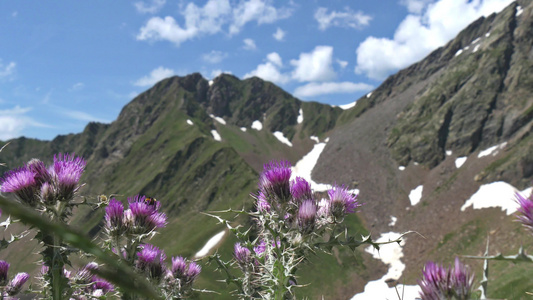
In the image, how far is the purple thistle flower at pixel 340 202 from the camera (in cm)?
488

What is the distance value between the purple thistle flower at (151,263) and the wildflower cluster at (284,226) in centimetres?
88

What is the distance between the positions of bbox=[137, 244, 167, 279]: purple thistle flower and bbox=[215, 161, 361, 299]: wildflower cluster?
88cm

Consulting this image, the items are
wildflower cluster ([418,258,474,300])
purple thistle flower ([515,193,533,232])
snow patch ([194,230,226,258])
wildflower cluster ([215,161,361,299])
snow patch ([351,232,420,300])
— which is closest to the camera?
wildflower cluster ([418,258,474,300])

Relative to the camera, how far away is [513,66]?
4606 inches

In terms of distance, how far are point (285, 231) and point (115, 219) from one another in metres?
2.11

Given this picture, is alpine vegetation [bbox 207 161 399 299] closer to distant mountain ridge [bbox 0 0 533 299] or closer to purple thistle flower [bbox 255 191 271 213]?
purple thistle flower [bbox 255 191 271 213]

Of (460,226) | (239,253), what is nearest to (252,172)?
(460,226)

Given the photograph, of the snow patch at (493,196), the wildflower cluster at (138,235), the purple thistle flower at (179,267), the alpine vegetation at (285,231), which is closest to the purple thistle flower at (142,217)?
the wildflower cluster at (138,235)

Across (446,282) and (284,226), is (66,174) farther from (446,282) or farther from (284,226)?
(446,282)

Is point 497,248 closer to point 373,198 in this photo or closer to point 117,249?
point 373,198

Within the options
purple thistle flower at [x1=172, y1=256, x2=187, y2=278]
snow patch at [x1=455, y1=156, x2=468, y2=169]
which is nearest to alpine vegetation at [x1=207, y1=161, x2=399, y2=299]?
purple thistle flower at [x1=172, y1=256, x2=187, y2=278]

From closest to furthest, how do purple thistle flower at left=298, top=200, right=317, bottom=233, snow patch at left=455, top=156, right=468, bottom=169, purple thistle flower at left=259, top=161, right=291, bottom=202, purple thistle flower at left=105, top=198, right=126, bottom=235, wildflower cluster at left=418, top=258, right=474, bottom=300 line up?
wildflower cluster at left=418, top=258, right=474, bottom=300 < purple thistle flower at left=105, top=198, right=126, bottom=235 < purple thistle flower at left=298, top=200, right=317, bottom=233 < purple thistle flower at left=259, top=161, right=291, bottom=202 < snow patch at left=455, top=156, right=468, bottom=169

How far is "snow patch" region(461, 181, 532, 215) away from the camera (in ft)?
278

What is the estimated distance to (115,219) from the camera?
14.0ft
